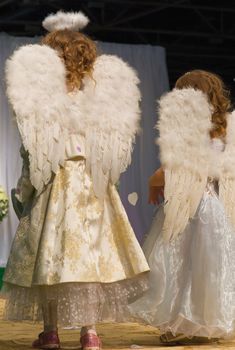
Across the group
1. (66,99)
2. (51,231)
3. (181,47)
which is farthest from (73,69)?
(181,47)

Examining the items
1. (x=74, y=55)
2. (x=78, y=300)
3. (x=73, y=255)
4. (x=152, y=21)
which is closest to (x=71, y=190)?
(x=73, y=255)

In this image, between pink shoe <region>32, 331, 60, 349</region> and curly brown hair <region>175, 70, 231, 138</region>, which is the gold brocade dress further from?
curly brown hair <region>175, 70, 231, 138</region>

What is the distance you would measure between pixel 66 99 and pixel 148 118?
596cm

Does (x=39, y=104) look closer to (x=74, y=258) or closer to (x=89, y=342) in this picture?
(x=74, y=258)

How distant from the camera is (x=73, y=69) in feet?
10.9

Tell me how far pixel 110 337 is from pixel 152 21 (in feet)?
22.1

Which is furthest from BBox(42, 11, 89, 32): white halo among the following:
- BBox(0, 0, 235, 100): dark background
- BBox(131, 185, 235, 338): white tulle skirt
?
BBox(0, 0, 235, 100): dark background

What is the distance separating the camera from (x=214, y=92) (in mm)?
3725

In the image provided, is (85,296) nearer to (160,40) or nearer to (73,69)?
(73,69)

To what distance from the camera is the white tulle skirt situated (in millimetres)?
3553

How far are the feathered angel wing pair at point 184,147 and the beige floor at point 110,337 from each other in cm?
44

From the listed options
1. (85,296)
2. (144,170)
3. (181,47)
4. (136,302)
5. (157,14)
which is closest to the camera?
(85,296)

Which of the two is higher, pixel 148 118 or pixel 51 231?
pixel 148 118

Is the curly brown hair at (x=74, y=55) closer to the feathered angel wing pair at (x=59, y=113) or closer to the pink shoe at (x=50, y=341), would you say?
the feathered angel wing pair at (x=59, y=113)
